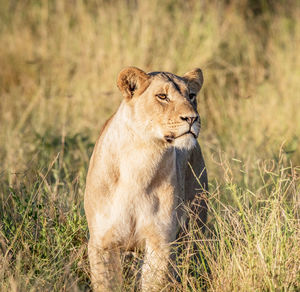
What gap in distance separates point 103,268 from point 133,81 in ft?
3.71

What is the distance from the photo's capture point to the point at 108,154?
3.73 metres

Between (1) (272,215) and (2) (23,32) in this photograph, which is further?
(2) (23,32)

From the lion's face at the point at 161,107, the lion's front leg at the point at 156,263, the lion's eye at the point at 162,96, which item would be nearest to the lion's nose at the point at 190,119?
the lion's face at the point at 161,107

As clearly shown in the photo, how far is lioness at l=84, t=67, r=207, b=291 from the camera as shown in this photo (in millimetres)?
3607

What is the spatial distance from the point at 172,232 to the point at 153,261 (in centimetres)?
20

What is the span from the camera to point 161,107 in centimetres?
357

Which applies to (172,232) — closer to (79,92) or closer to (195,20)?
(79,92)

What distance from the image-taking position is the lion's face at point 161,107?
11.4 feet

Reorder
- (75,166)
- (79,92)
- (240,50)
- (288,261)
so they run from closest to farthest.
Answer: (288,261) < (75,166) < (79,92) < (240,50)

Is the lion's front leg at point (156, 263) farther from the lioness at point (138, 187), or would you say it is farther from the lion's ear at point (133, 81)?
the lion's ear at point (133, 81)

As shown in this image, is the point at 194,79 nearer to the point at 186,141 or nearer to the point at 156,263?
the point at 186,141

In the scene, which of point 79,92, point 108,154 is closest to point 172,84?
point 108,154

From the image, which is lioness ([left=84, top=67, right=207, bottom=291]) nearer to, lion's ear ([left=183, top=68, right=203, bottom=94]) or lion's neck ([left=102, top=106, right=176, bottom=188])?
lion's neck ([left=102, top=106, right=176, bottom=188])

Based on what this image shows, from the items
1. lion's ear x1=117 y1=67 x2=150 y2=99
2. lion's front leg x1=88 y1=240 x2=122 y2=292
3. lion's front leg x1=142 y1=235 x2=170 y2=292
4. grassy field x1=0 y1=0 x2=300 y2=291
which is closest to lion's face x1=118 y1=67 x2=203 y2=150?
lion's ear x1=117 y1=67 x2=150 y2=99
